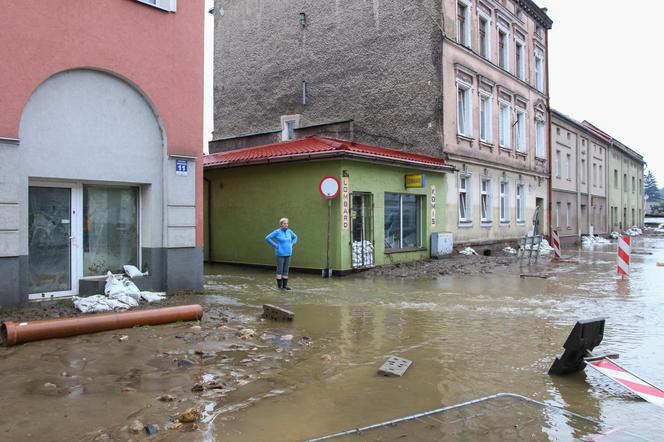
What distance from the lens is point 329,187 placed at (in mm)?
14508

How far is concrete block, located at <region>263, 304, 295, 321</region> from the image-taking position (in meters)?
8.17

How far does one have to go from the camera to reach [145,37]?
10.0 metres

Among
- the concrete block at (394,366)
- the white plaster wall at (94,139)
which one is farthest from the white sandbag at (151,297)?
the concrete block at (394,366)

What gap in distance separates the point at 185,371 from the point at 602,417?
386cm

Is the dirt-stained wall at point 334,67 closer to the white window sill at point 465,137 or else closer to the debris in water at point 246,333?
the white window sill at point 465,137

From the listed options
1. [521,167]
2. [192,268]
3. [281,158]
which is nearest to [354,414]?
[192,268]

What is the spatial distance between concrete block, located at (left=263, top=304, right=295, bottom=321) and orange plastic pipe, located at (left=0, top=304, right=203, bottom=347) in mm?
1021

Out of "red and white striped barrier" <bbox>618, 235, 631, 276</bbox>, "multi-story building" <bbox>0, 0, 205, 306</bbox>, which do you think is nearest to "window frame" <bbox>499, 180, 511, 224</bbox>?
"red and white striped barrier" <bbox>618, 235, 631, 276</bbox>

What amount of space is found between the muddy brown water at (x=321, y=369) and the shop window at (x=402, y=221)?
6842 mm

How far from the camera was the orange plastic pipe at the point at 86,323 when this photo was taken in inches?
250

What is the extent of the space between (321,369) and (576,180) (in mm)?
32308

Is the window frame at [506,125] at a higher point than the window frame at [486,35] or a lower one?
lower

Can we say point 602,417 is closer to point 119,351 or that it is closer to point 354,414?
point 354,414

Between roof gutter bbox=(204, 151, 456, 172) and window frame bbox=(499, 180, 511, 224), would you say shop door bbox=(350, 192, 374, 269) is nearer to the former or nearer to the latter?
roof gutter bbox=(204, 151, 456, 172)
